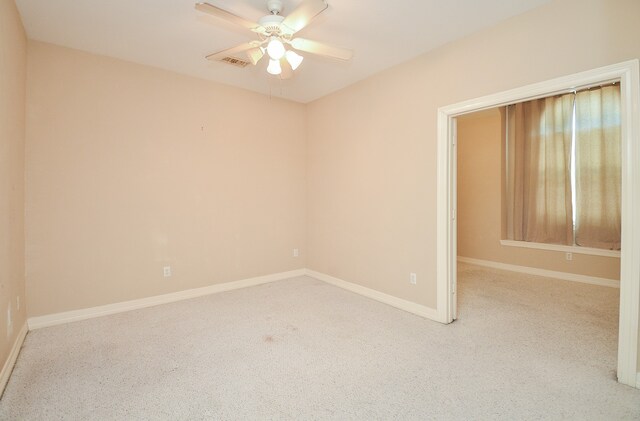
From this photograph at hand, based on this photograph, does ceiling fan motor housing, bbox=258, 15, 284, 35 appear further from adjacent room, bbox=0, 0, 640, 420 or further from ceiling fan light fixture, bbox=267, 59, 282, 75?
ceiling fan light fixture, bbox=267, 59, 282, 75

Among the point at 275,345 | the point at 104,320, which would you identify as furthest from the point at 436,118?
the point at 104,320

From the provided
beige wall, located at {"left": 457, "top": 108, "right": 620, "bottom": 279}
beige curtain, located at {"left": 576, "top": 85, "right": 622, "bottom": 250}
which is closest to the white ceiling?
beige curtain, located at {"left": 576, "top": 85, "right": 622, "bottom": 250}

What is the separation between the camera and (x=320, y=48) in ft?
7.49

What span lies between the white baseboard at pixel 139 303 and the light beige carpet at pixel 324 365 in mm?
121

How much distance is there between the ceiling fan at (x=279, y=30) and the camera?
1.81m

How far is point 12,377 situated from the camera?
195 cm

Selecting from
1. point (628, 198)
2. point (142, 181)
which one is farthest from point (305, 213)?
point (628, 198)

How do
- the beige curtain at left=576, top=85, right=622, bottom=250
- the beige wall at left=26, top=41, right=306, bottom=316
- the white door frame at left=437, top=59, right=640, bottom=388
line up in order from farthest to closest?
the beige curtain at left=576, top=85, right=622, bottom=250
the beige wall at left=26, top=41, right=306, bottom=316
the white door frame at left=437, top=59, right=640, bottom=388

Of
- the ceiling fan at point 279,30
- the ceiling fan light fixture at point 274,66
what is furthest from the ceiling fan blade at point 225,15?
the ceiling fan light fixture at point 274,66

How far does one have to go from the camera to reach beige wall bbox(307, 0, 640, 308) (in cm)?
205

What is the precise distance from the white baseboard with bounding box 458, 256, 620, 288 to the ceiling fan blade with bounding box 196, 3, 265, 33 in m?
4.91

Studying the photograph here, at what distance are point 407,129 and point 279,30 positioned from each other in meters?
1.61

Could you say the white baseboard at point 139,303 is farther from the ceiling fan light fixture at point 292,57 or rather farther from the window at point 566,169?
the window at point 566,169

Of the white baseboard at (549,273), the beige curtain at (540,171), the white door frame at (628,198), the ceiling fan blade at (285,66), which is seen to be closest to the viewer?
the white door frame at (628,198)
